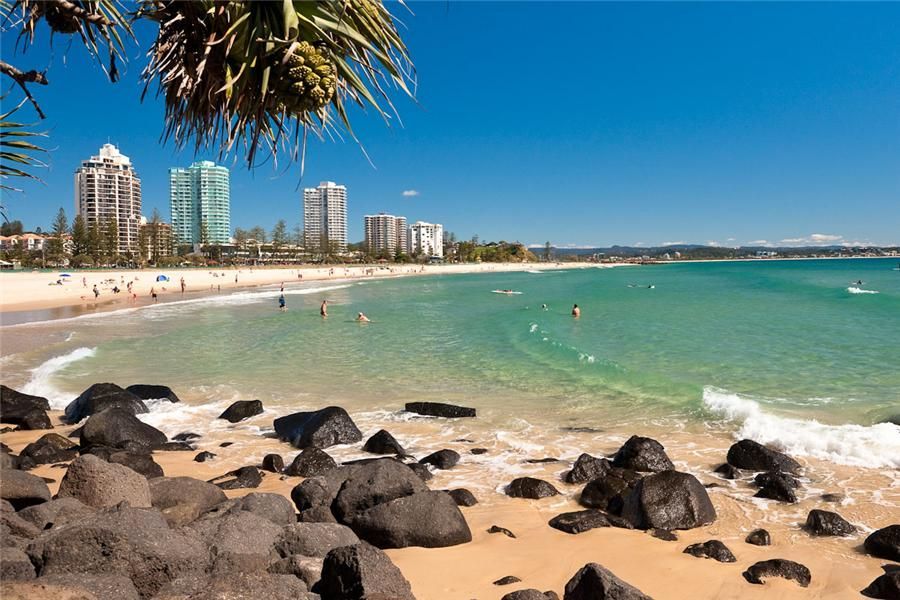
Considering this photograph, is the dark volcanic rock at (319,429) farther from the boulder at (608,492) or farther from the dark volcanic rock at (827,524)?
the dark volcanic rock at (827,524)

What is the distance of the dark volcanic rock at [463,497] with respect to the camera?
7320 mm

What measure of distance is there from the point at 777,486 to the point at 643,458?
1.80 metres

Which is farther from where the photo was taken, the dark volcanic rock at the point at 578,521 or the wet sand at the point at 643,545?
the dark volcanic rock at the point at 578,521

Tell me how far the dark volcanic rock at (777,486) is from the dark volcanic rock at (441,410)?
228 inches

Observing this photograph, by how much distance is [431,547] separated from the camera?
19.2 ft

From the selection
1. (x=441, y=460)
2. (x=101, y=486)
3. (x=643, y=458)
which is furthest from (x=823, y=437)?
(x=101, y=486)

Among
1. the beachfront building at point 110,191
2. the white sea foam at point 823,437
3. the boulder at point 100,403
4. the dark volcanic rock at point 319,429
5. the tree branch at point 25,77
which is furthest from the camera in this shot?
the beachfront building at point 110,191

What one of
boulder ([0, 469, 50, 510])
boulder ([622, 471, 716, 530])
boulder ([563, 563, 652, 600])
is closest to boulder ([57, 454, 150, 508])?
boulder ([0, 469, 50, 510])

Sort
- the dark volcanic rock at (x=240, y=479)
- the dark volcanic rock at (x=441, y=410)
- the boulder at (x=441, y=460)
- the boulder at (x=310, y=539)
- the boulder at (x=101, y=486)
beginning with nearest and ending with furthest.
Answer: the boulder at (x=310, y=539), the boulder at (x=101, y=486), the dark volcanic rock at (x=240, y=479), the boulder at (x=441, y=460), the dark volcanic rock at (x=441, y=410)

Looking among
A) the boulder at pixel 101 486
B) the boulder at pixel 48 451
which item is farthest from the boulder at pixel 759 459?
the boulder at pixel 48 451

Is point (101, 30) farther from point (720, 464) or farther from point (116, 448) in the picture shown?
point (720, 464)

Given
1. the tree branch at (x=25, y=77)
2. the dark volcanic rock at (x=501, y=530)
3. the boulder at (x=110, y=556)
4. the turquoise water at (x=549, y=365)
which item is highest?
the tree branch at (x=25, y=77)

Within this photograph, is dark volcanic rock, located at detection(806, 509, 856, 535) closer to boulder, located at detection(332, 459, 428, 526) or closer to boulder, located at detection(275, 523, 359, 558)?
boulder, located at detection(332, 459, 428, 526)

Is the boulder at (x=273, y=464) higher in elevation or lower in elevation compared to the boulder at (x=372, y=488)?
lower
